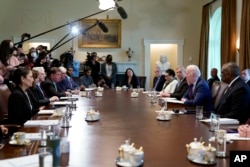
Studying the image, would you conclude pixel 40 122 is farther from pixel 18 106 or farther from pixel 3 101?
pixel 3 101

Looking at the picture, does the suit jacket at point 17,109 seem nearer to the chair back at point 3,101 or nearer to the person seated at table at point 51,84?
the chair back at point 3,101

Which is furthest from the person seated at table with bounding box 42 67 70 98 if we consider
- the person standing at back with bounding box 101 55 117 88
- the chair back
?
the person standing at back with bounding box 101 55 117 88

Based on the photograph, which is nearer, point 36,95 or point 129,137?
point 129,137

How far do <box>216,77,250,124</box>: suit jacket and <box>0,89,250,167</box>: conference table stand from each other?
0.38m

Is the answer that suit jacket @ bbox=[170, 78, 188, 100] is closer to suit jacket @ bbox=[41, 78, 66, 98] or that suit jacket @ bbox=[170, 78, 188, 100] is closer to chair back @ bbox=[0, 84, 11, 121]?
suit jacket @ bbox=[41, 78, 66, 98]

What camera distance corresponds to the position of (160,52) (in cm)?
1123

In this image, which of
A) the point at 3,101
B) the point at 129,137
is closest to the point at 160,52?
the point at 3,101

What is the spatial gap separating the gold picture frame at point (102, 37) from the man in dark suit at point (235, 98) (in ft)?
23.8

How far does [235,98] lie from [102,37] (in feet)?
25.0

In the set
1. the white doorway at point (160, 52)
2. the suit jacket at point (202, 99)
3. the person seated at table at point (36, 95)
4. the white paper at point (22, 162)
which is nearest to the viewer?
the white paper at point (22, 162)

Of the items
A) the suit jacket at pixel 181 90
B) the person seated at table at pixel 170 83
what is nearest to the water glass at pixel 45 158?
the suit jacket at pixel 181 90

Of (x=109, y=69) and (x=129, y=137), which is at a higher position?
(x=109, y=69)

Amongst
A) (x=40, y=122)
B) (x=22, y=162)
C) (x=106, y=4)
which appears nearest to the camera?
(x=22, y=162)

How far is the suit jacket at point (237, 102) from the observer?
3154 millimetres
